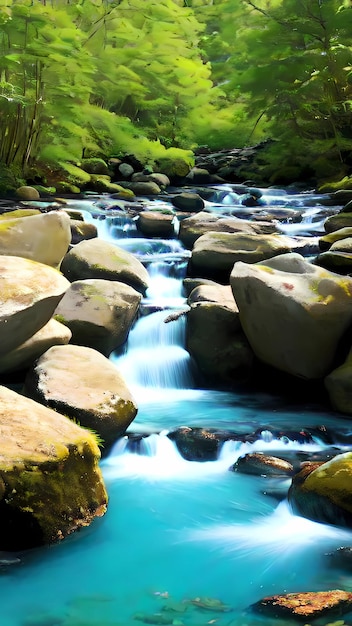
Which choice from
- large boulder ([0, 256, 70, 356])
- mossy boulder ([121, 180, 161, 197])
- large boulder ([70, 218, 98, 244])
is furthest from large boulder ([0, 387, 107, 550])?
mossy boulder ([121, 180, 161, 197])

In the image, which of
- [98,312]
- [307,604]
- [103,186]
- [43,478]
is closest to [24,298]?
[98,312]

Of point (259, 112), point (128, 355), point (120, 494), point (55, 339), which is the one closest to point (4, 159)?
point (259, 112)

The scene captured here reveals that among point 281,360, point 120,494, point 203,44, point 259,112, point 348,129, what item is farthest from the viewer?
point 203,44

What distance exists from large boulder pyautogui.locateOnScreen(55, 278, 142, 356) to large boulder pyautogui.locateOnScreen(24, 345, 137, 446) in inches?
40.7

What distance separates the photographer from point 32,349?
15.9ft

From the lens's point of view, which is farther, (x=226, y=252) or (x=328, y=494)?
(x=226, y=252)

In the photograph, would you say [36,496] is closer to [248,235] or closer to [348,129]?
[248,235]

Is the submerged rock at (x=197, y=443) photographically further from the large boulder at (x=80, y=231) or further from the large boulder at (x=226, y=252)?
the large boulder at (x=80, y=231)

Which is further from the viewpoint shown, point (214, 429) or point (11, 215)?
point (11, 215)

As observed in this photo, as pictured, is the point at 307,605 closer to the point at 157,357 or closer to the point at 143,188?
the point at 157,357

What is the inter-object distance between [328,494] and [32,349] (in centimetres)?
247

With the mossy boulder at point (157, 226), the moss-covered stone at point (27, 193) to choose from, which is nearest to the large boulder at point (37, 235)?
the mossy boulder at point (157, 226)

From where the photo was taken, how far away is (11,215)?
8.55 meters

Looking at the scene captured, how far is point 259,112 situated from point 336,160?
2.64 meters
